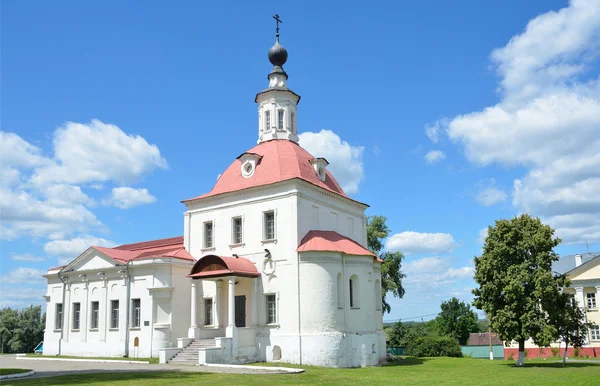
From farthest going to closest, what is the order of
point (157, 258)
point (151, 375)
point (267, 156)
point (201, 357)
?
1. point (267, 156)
2. point (157, 258)
3. point (201, 357)
4. point (151, 375)

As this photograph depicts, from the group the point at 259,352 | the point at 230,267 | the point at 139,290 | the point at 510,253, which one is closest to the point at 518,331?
the point at 510,253

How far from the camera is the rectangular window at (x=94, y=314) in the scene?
110ft

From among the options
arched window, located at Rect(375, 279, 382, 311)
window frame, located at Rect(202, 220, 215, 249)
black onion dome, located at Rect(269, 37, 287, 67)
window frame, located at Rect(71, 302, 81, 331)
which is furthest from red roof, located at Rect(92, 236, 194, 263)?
black onion dome, located at Rect(269, 37, 287, 67)

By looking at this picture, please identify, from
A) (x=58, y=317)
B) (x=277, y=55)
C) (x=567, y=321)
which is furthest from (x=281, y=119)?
(x=567, y=321)

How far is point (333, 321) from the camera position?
2775 centimetres

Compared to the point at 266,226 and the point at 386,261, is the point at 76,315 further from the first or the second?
the point at 386,261

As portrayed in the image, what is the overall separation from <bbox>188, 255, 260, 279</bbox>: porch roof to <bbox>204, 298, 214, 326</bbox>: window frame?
8.84 feet

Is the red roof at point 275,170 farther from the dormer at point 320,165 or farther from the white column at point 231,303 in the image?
the white column at point 231,303

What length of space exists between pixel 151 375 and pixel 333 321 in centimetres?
1058

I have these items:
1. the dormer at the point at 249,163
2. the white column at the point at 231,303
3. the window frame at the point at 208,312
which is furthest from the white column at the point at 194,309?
the dormer at the point at 249,163

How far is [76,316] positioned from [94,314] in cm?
171

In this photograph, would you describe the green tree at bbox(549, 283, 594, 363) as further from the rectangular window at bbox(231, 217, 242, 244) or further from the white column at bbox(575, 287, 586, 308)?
the rectangular window at bbox(231, 217, 242, 244)

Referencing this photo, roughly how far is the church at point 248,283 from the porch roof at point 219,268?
0.22ft

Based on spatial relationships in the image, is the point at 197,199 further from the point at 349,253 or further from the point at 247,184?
the point at 349,253
